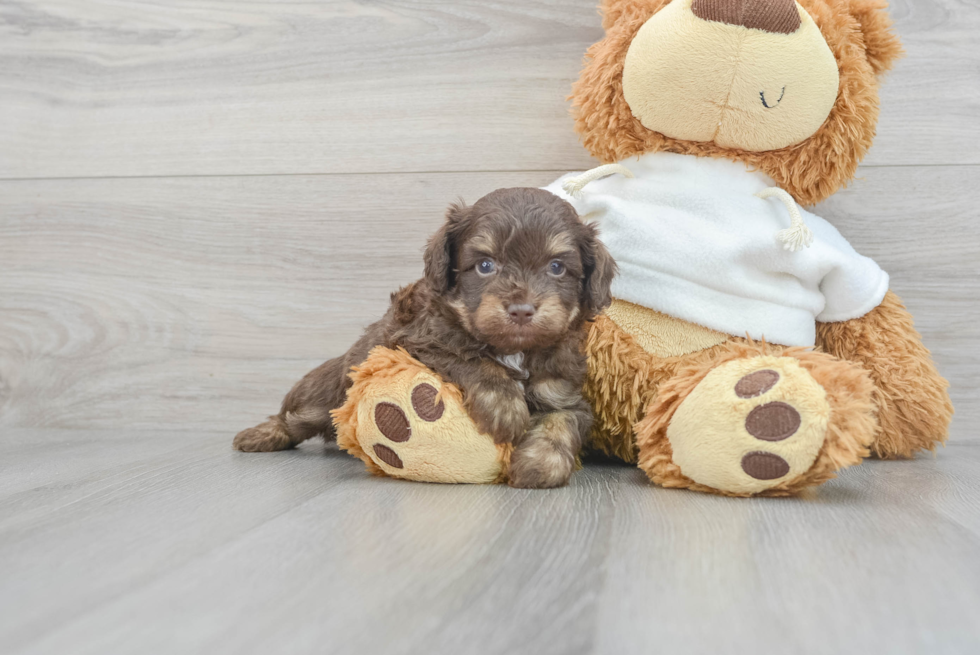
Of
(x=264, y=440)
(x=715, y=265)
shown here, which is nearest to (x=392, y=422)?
(x=264, y=440)

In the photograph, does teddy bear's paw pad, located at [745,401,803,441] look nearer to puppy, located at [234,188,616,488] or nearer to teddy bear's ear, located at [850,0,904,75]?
puppy, located at [234,188,616,488]

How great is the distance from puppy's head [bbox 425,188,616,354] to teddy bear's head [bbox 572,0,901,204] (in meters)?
0.35

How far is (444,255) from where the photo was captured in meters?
1.64

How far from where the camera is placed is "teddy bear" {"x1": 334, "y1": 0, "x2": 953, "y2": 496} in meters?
1.57

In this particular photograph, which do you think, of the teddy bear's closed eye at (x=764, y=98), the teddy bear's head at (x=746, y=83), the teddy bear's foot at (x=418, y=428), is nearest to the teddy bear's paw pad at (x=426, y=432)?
the teddy bear's foot at (x=418, y=428)

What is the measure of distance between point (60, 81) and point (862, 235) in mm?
2584

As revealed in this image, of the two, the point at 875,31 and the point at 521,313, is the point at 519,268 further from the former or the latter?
the point at 875,31

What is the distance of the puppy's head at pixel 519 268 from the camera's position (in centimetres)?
152

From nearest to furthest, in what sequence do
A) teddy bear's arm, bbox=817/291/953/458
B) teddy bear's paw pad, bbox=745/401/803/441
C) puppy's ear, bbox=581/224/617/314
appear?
teddy bear's paw pad, bbox=745/401/803/441, puppy's ear, bbox=581/224/617/314, teddy bear's arm, bbox=817/291/953/458

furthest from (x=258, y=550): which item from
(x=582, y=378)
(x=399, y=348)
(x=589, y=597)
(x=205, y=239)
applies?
(x=205, y=239)

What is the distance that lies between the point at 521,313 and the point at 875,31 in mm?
1134

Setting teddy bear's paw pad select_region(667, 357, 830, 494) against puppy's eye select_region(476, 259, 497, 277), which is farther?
puppy's eye select_region(476, 259, 497, 277)

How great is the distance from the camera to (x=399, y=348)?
1707 millimetres

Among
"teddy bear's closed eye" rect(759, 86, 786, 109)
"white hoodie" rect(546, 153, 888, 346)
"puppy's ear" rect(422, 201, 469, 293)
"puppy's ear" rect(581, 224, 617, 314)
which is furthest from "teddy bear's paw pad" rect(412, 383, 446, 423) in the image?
"teddy bear's closed eye" rect(759, 86, 786, 109)
